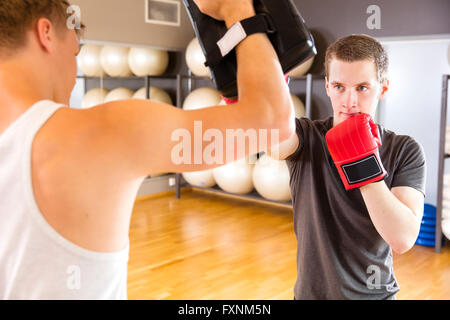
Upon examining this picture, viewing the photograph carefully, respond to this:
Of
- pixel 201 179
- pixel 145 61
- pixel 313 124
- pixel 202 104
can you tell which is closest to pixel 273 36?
pixel 313 124

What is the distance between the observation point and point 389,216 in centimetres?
109

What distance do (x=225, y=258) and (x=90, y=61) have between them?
3.39 m

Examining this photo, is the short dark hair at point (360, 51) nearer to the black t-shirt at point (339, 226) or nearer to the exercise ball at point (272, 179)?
the black t-shirt at point (339, 226)

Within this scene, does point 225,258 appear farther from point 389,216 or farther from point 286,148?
point 389,216

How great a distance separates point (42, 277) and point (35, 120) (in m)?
0.23

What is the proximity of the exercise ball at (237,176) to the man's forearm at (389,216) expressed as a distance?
3.58 m

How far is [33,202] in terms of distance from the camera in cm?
62

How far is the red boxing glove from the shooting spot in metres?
1.09

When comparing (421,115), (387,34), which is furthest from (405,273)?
(387,34)

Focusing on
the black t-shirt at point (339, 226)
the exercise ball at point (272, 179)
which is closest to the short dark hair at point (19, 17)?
the black t-shirt at point (339, 226)

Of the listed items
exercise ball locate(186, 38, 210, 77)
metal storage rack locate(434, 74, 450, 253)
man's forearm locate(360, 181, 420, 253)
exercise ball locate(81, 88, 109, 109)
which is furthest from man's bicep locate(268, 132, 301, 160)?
exercise ball locate(81, 88, 109, 109)

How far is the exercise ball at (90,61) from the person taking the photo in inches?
220

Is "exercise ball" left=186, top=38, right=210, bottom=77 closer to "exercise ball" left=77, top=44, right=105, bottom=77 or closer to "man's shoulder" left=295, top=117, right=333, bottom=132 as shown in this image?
"exercise ball" left=77, top=44, right=105, bottom=77

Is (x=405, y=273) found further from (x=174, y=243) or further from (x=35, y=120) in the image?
(x=35, y=120)
